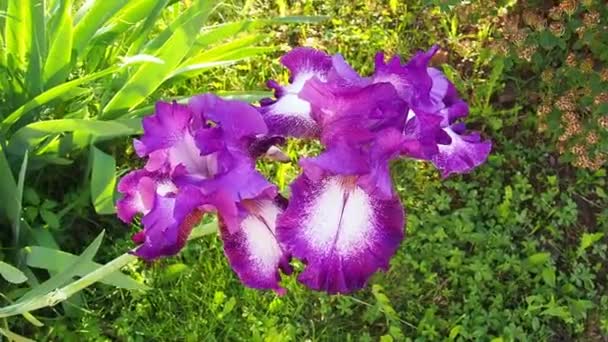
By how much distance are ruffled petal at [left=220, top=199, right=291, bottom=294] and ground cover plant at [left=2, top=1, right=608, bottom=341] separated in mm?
1129

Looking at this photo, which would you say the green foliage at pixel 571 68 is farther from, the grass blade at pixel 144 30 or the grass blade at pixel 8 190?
the grass blade at pixel 8 190

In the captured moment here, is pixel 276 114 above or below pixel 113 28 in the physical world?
above

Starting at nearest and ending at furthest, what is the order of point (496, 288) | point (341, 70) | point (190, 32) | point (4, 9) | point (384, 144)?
point (384, 144) < point (341, 70) < point (190, 32) < point (4, 9) < point (496, 288)

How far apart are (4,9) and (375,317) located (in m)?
1.28

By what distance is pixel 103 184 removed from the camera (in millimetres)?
2105

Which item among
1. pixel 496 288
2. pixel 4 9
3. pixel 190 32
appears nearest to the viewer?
pixel 190 32

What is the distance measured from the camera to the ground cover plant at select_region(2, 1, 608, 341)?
229 centimetres

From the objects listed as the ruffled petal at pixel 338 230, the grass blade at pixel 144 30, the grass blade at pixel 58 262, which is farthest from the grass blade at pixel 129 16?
the ruffled petal at pixel 338 230

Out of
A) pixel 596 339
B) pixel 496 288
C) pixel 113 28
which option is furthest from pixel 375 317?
pixel 113 28

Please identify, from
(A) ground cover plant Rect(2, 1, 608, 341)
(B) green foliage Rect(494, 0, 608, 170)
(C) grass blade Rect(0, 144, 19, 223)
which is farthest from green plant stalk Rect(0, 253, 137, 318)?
(B) green foliage Rect(494, 0, 608, 170)

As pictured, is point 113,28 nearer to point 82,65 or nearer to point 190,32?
point 82,65

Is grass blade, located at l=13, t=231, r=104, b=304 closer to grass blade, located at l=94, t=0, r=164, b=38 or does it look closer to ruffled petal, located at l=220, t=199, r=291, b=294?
ruffled petal, located at l=220, t=199, r=291, b=294

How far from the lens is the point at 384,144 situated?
Answer: 1039mm

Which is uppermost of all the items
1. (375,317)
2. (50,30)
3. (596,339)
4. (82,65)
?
(50,30)
